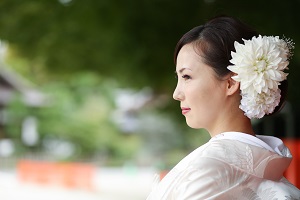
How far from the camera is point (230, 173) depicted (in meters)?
1.54

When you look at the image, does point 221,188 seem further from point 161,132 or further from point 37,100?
point 161,132

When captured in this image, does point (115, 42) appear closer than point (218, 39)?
No

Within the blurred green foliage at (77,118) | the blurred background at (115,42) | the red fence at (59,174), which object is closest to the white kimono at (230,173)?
the blurred background at (115,42)

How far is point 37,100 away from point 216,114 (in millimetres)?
26966

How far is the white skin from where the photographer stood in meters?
1.67

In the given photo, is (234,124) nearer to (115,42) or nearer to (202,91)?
(202,91)

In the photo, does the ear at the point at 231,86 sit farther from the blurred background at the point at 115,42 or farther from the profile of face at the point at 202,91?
the blurred background at the point at 115,42

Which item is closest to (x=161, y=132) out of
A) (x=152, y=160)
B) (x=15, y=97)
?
(x=152, y=160)

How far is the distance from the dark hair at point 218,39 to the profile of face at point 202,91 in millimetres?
18

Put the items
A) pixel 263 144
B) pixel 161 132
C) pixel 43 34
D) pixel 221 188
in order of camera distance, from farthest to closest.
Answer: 1. pixel 161 132
2. pixel 43 34
3. pixel 263 144
4. pixel 221 188

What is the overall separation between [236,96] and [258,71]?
9cm

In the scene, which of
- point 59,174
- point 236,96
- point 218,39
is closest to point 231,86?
point 236,96

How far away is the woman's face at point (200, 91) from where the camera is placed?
1.67 meters

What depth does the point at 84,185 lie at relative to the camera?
17.0 m
